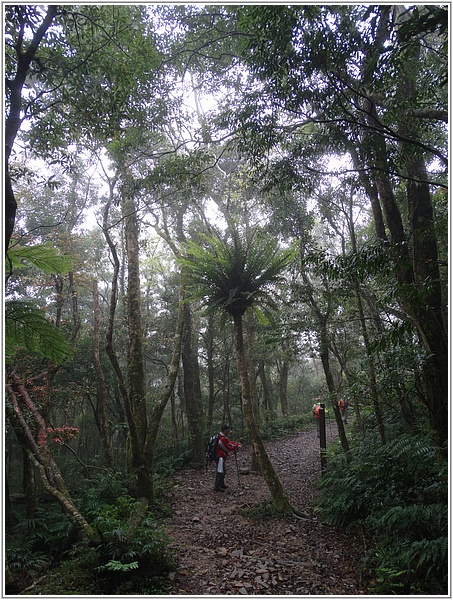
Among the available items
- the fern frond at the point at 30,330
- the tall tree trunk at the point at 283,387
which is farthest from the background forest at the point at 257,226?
the tall tree trunk at the point at 283,387

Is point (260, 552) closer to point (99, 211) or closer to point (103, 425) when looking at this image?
point (103, 425)

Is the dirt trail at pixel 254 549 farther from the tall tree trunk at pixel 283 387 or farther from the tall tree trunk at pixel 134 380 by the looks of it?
the tall tree trunk at pixel 283 387

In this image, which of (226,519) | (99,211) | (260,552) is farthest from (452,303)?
(99,211)

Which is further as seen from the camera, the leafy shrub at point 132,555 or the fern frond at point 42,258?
the leafy shrub at point 132,555

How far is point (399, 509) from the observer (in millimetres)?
3910

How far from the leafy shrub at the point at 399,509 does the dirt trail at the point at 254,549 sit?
33 centimetres

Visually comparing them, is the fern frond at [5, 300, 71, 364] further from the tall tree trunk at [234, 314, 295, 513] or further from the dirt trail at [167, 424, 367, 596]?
the tall tree trunk at [234, 314, 295, 513]

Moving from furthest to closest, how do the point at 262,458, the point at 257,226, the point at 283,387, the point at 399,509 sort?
the point at 283,387
the point at 257,226
the point at 262,458
the point at 399,509

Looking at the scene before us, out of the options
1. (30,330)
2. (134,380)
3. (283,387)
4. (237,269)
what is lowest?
(283,387)

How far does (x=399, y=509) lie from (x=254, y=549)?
6.48 ft

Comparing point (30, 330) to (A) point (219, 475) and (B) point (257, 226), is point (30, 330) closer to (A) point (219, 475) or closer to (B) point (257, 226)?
(B) point (257, 226)

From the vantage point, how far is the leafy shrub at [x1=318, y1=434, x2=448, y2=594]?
3.26 meters

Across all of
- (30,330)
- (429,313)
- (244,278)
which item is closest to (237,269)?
(244,278)

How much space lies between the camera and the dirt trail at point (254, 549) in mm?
3705
